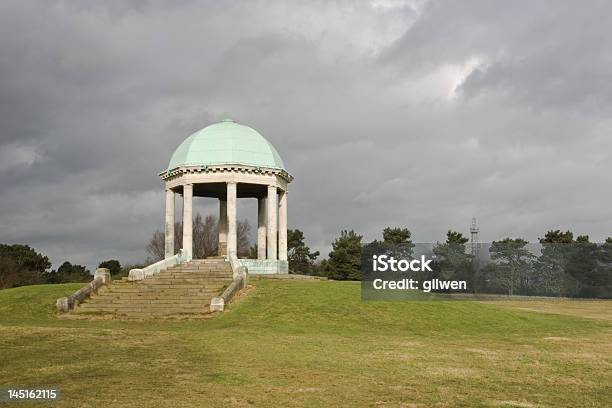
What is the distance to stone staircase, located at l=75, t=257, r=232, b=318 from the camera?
95.1ft

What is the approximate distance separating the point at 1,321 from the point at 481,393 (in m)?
22.6

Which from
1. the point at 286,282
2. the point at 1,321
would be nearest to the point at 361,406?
the point at 1,321

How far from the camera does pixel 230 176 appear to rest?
4219cm

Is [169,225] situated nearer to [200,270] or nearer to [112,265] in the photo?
[200,270]

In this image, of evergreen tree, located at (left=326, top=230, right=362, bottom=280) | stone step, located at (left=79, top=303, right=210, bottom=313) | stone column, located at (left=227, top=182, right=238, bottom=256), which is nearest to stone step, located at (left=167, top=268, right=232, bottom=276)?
stone column, located at (left=227, top=182, right=238, bottom=256)

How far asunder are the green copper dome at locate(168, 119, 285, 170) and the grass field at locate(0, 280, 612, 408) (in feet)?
46.8

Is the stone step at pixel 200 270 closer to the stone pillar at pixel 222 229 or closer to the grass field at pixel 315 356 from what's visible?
the grass field at pixel 315 356

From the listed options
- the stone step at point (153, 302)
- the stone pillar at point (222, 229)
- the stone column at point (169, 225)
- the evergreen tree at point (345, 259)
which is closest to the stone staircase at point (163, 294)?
the stone step at point (153, 302)

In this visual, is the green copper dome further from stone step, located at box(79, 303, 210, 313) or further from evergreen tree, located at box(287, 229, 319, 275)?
evergreen tree, located at box(287, 229, 319, 275)

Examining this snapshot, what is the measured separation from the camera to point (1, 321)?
27000 mm

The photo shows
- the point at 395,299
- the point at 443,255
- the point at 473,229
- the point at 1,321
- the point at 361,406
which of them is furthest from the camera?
the point at 473,229

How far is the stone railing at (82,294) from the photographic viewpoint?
28844 millimetres

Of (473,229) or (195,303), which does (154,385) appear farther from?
(473,229)

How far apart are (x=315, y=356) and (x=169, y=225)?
92.7ft
